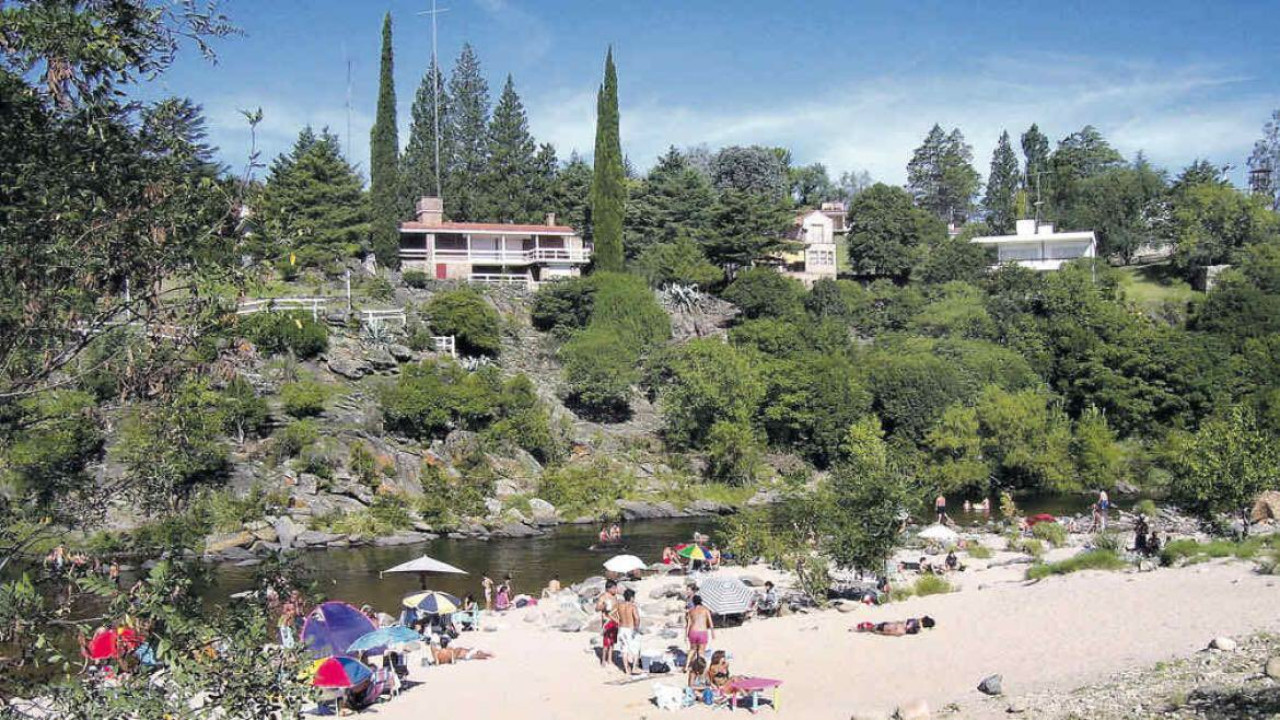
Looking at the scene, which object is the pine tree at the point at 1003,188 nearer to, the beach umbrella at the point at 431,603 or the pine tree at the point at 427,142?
the pine tree at the point at 427,142

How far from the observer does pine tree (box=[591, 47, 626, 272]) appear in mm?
64250

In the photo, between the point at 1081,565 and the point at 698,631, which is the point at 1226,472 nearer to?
the point at 1081,565

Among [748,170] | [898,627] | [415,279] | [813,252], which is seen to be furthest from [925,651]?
[748,170]

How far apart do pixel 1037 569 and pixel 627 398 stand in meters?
31.6

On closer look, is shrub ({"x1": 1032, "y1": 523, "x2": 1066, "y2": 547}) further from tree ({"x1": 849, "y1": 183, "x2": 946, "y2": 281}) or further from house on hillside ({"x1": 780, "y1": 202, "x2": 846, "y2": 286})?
house on hillside ({"x1": 780, "y1": 202, "x2": 846, "y2": 286})

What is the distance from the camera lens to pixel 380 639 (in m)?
17.2

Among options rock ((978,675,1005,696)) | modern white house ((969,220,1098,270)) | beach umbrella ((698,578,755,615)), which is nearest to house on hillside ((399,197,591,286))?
modern white house ((969,220,1098,270))

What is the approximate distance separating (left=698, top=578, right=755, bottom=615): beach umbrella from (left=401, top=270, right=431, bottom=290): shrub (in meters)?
42.0

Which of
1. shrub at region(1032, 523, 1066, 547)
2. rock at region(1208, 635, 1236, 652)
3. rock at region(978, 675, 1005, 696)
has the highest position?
rock at region(1208, 635, 1236, 652)

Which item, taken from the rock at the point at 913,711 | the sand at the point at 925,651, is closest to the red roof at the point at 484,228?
the sand at the point at 925,651

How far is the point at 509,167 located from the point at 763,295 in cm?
2544

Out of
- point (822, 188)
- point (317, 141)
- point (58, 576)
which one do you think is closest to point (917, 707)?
point (58, 576)

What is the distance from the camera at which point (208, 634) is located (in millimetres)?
7707

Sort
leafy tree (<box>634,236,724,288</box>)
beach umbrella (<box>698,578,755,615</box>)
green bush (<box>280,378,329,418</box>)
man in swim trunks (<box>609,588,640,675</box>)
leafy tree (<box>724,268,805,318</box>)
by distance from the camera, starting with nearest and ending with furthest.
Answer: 1. man in swim trunks (<box>609,588,640,675</box>)
2. beach umbrella (<box>698,578,755,615</box>)
3. green bush (<box>280,378,329,418</box>)
4. leafy tree (<box>724,268,805,318</box>)
5. leafy tree (<box>634,236,724,288</box>)
